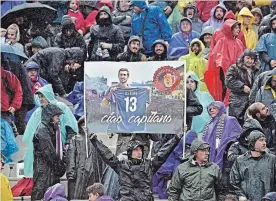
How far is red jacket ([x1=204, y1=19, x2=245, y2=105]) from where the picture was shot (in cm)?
1902

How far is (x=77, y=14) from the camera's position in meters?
21.3

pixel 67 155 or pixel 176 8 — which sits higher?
pixel 176 8

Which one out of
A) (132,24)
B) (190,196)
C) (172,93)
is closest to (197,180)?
(190,196)

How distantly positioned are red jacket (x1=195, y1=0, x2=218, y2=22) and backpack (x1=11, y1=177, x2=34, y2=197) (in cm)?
425

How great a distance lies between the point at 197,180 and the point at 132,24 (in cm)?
421

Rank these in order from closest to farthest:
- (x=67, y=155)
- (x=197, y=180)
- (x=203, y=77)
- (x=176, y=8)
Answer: (x=197, y=180) < (x=67, y=155) < (x=203, y=77) < (x=176, y=8)

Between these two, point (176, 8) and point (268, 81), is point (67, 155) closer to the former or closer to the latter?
point (268, 81)

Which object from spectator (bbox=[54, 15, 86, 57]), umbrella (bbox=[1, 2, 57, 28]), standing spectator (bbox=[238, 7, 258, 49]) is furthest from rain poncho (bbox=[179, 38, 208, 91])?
umbrella (bbox=[1, 2, 57, 28])

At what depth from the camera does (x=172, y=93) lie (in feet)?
58.6

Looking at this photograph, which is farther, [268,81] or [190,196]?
[268,81]

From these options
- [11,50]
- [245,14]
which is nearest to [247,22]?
[245,14]

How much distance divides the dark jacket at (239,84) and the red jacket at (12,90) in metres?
2.58

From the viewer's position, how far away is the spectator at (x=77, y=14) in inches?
830

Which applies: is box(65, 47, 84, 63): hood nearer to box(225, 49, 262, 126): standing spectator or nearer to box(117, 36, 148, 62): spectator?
box(117, 36, 148, 62): spectator
